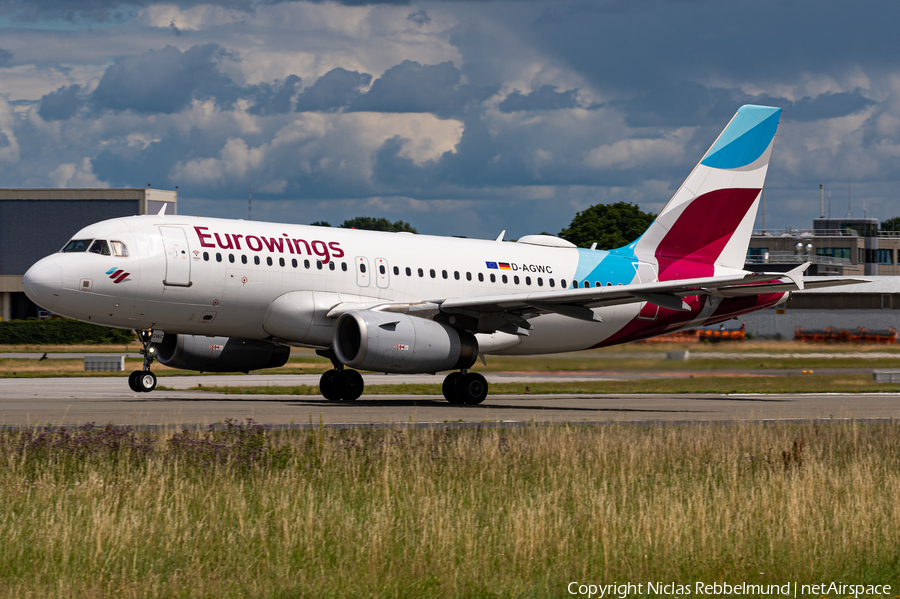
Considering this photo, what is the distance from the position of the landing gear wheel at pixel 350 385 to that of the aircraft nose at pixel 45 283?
7397 mm

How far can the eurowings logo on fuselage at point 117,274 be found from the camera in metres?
23.8

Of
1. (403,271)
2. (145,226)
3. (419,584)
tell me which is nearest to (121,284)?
(145,226)

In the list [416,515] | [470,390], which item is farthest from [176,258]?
[416,515]

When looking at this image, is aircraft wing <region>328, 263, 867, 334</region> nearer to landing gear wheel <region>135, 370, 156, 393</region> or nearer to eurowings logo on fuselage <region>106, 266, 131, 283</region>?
eurowings logo on fuselage <region>106, 266, 131, 283</region>

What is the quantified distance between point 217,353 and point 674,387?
14998 mm

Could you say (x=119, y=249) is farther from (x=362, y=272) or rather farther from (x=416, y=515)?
(x=416, y=515)

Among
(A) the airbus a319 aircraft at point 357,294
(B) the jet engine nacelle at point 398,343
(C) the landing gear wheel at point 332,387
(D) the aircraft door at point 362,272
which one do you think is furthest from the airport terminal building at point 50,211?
(B) the jet engine nacelle at point 398,343

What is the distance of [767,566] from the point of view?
873cm

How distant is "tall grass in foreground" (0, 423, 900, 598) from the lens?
8273 mm

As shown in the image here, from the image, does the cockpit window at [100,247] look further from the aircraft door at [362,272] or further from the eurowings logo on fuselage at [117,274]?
the aircraft door at [362,272]

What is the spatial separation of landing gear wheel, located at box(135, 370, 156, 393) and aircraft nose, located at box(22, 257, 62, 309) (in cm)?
348

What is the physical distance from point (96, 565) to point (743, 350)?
2707 centimetres

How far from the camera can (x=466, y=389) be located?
26.2 metres

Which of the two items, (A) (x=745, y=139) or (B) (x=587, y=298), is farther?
(A) (x=745, y=139)
